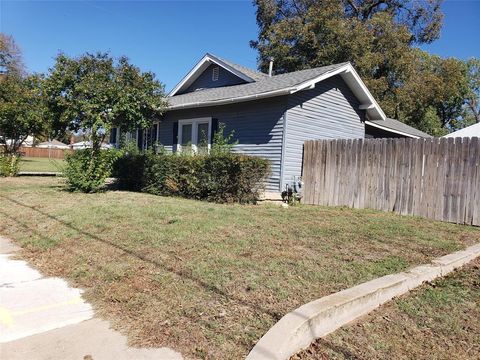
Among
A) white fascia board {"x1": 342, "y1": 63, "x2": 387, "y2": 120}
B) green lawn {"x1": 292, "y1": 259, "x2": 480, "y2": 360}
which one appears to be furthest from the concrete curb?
white fascia board {"x1": 342, "y1": 63, "x2": 387, "y2": 120}

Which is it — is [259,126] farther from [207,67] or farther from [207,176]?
[207,67]

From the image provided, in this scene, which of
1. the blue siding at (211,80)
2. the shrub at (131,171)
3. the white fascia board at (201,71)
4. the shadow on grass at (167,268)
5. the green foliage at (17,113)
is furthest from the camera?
the blue siding at (211,80)

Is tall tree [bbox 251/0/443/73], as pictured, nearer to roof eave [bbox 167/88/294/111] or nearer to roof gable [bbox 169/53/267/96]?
roof gable [bbox 169/53/267/96]

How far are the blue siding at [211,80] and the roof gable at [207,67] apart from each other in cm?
8

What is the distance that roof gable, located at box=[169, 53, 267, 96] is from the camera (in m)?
16.5

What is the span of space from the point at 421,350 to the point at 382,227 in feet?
14.8

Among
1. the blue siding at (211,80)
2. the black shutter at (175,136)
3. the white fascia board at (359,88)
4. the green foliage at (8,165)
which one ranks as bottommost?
the green foliage at (8,165)

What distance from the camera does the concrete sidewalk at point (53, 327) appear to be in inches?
115

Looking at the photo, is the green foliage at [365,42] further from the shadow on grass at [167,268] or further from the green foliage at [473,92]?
the shadow on grass at [167,268]

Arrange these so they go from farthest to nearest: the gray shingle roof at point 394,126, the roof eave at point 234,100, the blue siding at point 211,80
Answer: the gray shingle roof at point 394,126 → the blue siding at point 211,80 → the roof eave at point 234,100

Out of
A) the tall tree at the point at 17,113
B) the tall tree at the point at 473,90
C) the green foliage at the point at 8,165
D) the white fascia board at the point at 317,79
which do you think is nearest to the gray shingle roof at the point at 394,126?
the white fascia board at the point at 317,79

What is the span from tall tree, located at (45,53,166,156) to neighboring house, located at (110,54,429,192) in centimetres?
258

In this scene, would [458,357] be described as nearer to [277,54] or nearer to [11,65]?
[277,54]

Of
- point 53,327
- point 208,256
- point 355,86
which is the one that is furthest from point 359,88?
point 53,327
